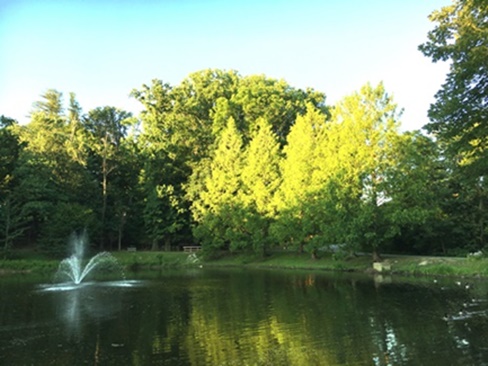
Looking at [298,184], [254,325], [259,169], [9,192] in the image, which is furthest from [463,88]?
[9,192]

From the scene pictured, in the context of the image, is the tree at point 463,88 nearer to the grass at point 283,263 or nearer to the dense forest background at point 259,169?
the dense forest background at point 259,169

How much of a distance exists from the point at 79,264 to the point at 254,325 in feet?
95.3

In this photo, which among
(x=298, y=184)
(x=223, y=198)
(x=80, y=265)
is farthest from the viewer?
(x=223, y=198)

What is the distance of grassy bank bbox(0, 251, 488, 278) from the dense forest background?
1.33m

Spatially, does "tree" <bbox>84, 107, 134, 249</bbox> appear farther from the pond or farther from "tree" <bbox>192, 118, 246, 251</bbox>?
the pond

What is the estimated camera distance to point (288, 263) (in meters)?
37.0

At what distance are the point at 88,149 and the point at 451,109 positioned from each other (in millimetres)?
43586

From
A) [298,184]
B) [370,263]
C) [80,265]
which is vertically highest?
[298,184]

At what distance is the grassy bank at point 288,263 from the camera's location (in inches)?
1024

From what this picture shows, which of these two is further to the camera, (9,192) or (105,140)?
(105,140)

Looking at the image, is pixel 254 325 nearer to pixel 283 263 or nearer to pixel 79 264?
pixel 283 263

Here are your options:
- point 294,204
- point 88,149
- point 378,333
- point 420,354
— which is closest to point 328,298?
point 378,333

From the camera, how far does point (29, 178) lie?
4456 centimetres

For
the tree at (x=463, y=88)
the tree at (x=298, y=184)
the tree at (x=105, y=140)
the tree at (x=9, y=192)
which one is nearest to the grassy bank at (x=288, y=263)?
the tree at (x=298, y=184)
